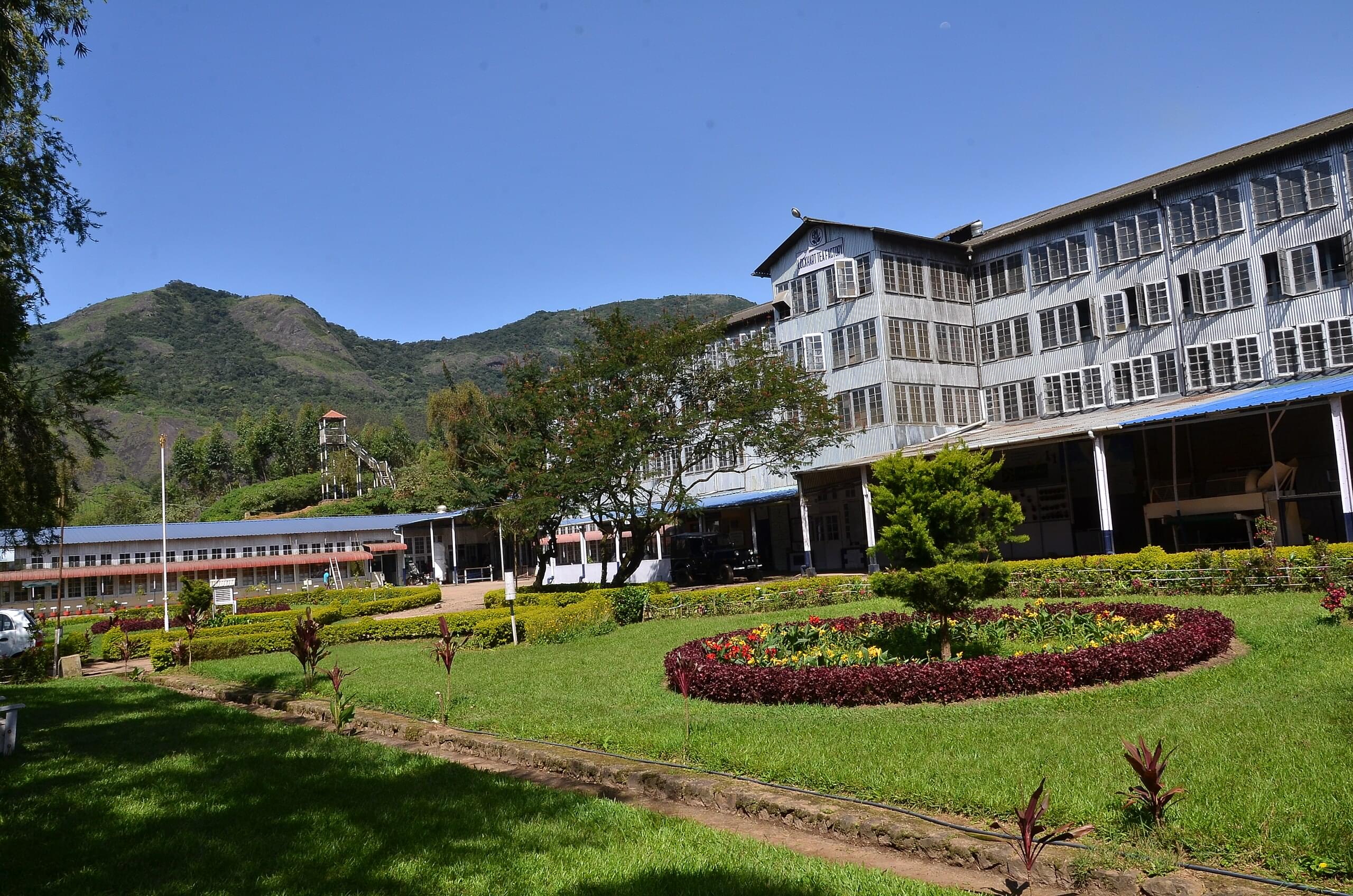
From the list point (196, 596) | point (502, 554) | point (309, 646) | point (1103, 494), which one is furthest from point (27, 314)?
point (502, 554)

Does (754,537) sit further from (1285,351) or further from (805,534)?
(1285,351)

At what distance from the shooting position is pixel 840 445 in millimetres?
32688

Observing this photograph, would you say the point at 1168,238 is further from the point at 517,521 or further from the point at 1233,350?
the point at 517,521

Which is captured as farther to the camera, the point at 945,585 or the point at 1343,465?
the point at 1343,465

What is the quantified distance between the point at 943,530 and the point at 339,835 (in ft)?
25.8

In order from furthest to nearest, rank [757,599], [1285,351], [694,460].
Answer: [694,460] → [1285,351] → [757,599]

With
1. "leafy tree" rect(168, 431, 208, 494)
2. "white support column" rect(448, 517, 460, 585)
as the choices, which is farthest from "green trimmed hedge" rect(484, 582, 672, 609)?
"leafy tree" rect(168, 431, 208, 494)

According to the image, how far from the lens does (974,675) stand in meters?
9.88

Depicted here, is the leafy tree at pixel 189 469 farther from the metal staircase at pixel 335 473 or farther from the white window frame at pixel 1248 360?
the white window frame at pixel 1248 360

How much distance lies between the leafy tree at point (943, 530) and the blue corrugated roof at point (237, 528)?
40831 mm

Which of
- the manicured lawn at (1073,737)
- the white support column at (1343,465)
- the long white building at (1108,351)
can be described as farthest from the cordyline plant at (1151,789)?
the white support column at (1343,465)

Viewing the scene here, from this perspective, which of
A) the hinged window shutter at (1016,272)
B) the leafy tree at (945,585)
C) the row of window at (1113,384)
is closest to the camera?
the leafy tree at (945,585)

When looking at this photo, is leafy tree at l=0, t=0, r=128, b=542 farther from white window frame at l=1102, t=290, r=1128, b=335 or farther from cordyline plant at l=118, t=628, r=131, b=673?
white window frame at l=1102, t=290, r=1128, b=335

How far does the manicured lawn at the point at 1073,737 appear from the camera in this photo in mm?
5430
